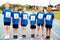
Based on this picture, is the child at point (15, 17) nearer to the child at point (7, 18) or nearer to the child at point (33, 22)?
the child at point (7, 18)

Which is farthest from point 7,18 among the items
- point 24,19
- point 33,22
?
point 33,22

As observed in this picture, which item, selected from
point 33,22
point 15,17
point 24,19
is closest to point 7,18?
point 15,17

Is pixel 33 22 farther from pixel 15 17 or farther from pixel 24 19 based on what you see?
pixel 15 17

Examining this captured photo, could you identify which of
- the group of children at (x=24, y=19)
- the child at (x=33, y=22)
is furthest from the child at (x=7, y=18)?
the child at (x=33, y=22)

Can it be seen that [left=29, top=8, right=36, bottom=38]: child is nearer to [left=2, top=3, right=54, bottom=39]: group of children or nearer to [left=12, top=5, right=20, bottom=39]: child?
[left=2, top=3, right=54, bottom=39]: group of children

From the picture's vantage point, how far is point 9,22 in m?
3.20

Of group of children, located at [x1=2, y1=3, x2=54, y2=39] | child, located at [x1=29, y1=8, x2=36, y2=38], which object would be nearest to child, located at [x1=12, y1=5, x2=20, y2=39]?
group of children, located at [x1=2, y1=3, x2=54, y2=39]

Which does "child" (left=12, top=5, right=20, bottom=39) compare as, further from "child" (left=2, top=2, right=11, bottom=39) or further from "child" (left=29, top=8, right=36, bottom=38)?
"child" (left=29, top=8, right=36, bottom=38)

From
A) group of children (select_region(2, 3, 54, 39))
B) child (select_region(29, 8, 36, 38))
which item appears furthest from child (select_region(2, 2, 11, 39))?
child (select_region(29, 8, 36, 38))

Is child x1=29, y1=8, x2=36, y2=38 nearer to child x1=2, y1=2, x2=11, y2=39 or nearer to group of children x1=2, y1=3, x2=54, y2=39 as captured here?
group of children x1=2, y1=3, x2=54, y2=39

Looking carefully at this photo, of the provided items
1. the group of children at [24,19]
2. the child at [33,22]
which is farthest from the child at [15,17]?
the child at [33,22]

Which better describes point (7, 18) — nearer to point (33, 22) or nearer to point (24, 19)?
point (24, 19)

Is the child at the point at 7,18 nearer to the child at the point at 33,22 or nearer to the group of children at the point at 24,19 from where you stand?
the group of children at the point at 24,19

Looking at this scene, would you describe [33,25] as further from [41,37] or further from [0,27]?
[0,27]
